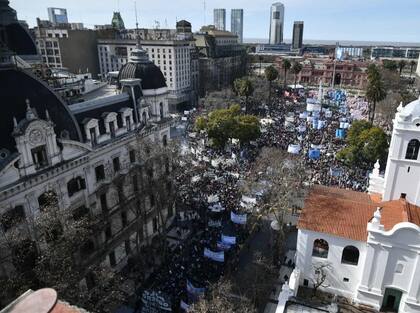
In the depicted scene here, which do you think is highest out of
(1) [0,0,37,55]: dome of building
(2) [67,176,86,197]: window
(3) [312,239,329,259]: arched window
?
(1) [0,0,37,55]: dome of building

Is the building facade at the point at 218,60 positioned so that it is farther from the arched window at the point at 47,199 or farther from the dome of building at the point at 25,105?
the arched window at the point at 47,199

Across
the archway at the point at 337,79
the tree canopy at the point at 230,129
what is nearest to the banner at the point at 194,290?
the tree canopy at the point at 230,129

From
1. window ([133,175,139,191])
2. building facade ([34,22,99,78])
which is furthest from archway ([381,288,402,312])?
building facade ([34,22,99,78])

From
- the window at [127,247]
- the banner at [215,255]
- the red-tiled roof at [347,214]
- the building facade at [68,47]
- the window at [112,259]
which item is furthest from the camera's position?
the building facade at [68,47]

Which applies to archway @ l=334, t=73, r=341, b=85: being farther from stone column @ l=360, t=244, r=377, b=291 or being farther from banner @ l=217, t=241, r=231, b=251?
stone column @ l=360, t=244, r=377, b=291

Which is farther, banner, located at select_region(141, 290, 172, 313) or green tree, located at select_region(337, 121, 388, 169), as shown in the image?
green tree, located at select_region(337, 121, 388, 169)

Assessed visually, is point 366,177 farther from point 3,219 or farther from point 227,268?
point 3,219
